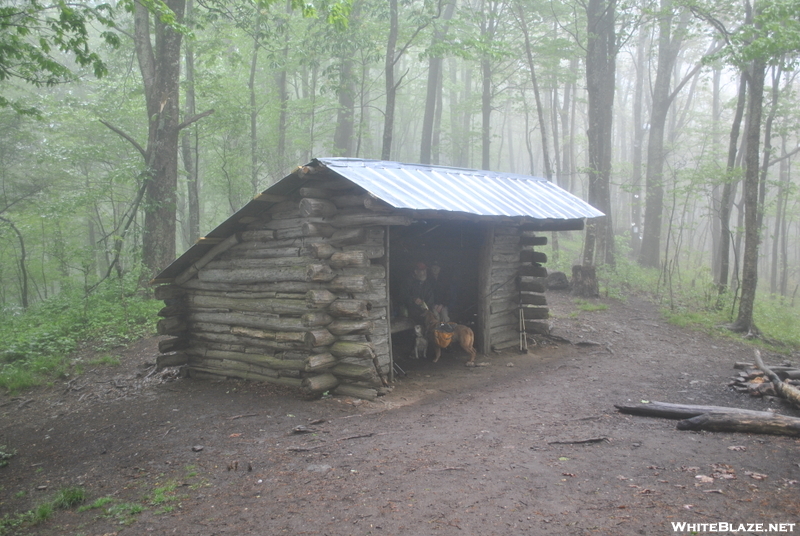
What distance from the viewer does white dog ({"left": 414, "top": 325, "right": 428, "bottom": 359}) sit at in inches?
390

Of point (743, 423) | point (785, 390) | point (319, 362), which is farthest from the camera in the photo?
point (319, 362)

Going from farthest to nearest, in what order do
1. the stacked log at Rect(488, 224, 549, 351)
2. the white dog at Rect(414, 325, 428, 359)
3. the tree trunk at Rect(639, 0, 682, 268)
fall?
the tree trunk at Rect(639, 0, 682, 268) < the stacked log at Rect(488, 224, 549, 351) < the white dog at Rect(414, 325, 428, 359)

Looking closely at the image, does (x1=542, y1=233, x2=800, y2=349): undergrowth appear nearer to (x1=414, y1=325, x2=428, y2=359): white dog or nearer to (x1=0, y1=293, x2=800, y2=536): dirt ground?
(x1=0, y1=293, x2=800, y2=536): dirt ground

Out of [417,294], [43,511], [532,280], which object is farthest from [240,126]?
[43,511]

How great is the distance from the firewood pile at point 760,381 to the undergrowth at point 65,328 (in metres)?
12.1

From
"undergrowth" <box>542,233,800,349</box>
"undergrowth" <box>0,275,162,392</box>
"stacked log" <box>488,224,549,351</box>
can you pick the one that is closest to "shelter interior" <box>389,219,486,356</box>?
"stacked log" <box>488,224,549,351</box>

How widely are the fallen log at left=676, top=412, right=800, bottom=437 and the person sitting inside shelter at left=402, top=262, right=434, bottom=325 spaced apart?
213 inches

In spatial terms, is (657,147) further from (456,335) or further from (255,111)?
(255,111)

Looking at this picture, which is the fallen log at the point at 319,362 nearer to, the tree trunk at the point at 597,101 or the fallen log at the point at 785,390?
the fallen log at the point at 785,390

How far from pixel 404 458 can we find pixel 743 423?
12.3ft

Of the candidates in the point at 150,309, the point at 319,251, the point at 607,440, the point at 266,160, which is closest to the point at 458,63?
the point at 266,160

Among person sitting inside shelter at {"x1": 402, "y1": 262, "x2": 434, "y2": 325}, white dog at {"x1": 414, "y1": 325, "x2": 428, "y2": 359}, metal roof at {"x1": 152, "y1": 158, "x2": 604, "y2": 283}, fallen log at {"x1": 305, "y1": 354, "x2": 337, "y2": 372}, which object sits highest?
metal roof at {"x1": 152, "y1": 158, "x2": 604, "y2": 283}

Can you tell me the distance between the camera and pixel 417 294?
10227 millimetres

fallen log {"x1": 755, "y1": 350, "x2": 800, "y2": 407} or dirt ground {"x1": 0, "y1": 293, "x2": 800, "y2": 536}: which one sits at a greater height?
fallen log {"x1": 755, "y1": 350, "x2": 800, "y2": 407}
